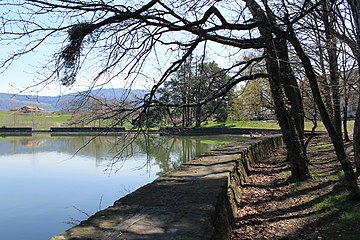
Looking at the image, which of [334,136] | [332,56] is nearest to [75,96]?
[334,136]

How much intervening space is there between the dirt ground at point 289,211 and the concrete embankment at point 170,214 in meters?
0.48

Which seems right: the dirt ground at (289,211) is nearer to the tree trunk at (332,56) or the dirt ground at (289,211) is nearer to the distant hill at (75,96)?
the tree trunk at (332,56)

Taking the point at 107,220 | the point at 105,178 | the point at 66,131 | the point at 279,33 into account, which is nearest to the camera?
the point at 107,220

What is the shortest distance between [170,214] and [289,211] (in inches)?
115

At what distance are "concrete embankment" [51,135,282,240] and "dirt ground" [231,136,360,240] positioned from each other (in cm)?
48

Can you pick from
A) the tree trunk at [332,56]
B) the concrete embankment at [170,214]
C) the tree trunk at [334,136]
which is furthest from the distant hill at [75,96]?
the tree trunk at [332,56]

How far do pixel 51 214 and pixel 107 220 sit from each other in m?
6.38

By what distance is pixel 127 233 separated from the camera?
310 cm

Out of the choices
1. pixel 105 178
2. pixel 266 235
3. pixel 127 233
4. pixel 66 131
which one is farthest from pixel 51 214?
pixel 66 131

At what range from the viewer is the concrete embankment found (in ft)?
10.2

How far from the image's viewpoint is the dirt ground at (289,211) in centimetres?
482

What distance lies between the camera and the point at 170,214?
3756 millimetres

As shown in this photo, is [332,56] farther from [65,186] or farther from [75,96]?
[65,186]

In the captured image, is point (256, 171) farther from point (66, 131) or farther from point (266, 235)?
point (66, 131)
